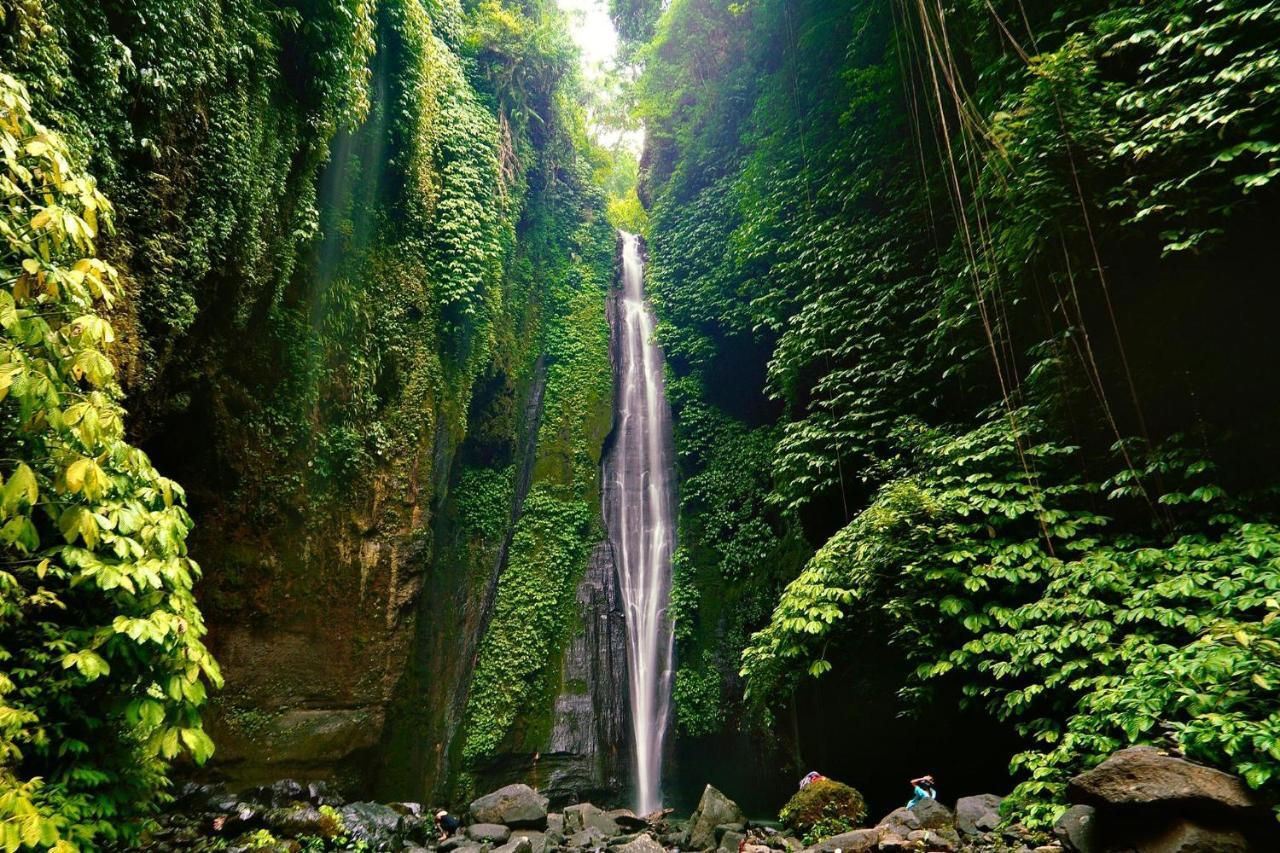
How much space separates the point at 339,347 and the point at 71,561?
4995 mm

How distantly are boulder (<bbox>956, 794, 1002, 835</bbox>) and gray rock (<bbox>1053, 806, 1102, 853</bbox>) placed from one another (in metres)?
0.83

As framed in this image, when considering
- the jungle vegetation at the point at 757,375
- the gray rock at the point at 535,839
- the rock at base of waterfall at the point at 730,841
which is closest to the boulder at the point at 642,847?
the rock at base of waterfall at the point at 730,841

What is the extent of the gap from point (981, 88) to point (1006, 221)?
5.22ft

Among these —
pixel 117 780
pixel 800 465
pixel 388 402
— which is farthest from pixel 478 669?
pixel 117 780

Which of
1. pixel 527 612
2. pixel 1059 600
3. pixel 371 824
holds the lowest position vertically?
pixel 371 824

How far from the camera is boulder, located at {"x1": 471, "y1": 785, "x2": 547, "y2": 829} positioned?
724 centimetres

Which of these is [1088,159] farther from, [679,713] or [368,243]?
[679,713]

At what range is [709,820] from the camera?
23.1ft

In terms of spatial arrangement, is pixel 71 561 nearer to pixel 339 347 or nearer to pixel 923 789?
pixel 339 347

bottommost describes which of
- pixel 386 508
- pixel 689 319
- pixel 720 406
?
pixel 386 508

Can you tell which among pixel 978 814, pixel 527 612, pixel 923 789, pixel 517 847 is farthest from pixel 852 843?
pixel 527 612

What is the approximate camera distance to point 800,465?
26.8 ft

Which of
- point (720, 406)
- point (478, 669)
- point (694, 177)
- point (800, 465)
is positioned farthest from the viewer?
point (694, 177)

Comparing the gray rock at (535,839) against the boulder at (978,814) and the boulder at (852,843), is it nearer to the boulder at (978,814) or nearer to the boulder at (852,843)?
the boulder at (852,843)
